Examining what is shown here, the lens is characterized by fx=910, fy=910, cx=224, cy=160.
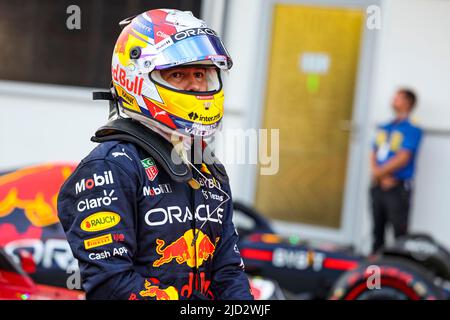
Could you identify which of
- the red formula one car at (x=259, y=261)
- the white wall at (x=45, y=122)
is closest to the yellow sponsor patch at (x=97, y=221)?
the red formula one car at (x=259, y=261)

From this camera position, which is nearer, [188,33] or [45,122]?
[188,33]

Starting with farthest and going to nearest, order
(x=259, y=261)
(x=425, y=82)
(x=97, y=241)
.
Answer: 1. (x=425, y=82)
2. (x=259, y=261)
3. (x=97, y=241)

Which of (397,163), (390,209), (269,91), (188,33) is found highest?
(188,33)

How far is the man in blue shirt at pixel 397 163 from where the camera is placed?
8.36 metres

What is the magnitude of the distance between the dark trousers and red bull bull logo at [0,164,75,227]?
4.40m

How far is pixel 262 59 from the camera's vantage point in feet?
31.0

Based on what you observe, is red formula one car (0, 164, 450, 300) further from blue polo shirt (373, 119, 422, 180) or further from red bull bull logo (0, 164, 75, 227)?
blue polo shirt (373, 119, 422, 180)

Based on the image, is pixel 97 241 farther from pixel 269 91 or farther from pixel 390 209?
pixel 269 91

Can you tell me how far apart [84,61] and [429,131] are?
353 cm

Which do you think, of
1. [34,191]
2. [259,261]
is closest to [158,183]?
[34,191]

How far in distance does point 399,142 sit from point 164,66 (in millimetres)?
6191

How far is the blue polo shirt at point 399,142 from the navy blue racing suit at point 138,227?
599cm

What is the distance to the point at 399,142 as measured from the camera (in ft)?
27.5

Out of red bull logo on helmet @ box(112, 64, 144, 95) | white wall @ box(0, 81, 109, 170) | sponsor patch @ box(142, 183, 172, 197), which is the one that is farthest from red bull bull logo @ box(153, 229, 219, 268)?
white wall @ box(0, 81, 109, 170)
